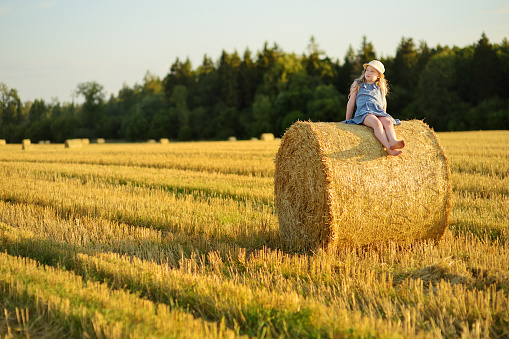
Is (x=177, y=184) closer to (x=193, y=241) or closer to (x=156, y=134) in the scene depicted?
(x=193, y=241)

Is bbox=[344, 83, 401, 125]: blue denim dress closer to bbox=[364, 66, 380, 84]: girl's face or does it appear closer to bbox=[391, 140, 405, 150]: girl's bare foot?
bbox=[364, 66, 380, 84]: girl's face

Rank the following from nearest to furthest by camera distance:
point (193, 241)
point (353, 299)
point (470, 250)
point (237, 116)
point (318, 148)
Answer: point (353, 299) → point (470, 250) → point (318, 148) → point (193, 241) → point (237, 116)

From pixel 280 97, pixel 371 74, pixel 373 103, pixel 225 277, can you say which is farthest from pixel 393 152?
pixel 280 97

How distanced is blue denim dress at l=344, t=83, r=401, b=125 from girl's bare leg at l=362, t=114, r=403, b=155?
0.09 m

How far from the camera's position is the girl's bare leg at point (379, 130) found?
21.1 ft

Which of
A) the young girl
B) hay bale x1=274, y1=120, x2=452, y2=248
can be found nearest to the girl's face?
the young girl

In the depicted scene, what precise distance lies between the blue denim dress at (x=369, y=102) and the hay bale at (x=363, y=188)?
0.23 metres

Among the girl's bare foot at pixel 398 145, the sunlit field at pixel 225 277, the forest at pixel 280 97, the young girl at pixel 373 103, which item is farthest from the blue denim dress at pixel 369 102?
the forest at pixel 280 97

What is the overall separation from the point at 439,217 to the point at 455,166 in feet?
25.8

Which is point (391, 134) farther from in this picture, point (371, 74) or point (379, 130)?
point (371, 74)

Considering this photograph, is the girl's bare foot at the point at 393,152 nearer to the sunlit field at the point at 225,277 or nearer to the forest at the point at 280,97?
the sunlit field at the point at 225,277

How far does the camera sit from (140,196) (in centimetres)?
1037

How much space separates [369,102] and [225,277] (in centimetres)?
331

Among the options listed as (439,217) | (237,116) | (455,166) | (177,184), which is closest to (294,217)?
(439,217)
